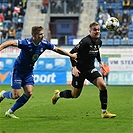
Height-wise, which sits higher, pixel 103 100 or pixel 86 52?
pixel 86 52

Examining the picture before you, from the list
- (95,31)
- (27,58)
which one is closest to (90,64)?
(95,31)

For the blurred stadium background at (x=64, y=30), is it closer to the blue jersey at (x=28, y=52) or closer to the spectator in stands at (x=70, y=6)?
the spectator in stands at (x=70, y=6)

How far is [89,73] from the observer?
12.8m

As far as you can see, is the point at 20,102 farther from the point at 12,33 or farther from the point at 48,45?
the point at 12,33

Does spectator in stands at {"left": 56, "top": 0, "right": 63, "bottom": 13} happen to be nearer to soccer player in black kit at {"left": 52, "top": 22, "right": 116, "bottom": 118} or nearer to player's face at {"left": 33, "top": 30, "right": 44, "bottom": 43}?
soccer player in black kit at {"left": 52, "top": 22, "right": 116, "bottom": 118}

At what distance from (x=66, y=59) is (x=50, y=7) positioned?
8.12m

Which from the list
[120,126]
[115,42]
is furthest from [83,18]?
[120,126]

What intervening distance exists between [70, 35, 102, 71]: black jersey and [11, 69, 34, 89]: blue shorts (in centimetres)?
116

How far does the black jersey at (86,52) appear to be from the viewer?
1273 centimetres

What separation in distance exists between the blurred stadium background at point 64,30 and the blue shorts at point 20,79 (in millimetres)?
23180

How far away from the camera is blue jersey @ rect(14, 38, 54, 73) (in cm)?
1220

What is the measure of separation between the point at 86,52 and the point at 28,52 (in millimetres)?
1457

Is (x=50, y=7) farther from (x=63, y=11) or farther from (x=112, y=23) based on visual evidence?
(x=112, y=23)

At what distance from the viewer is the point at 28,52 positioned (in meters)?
12.3
